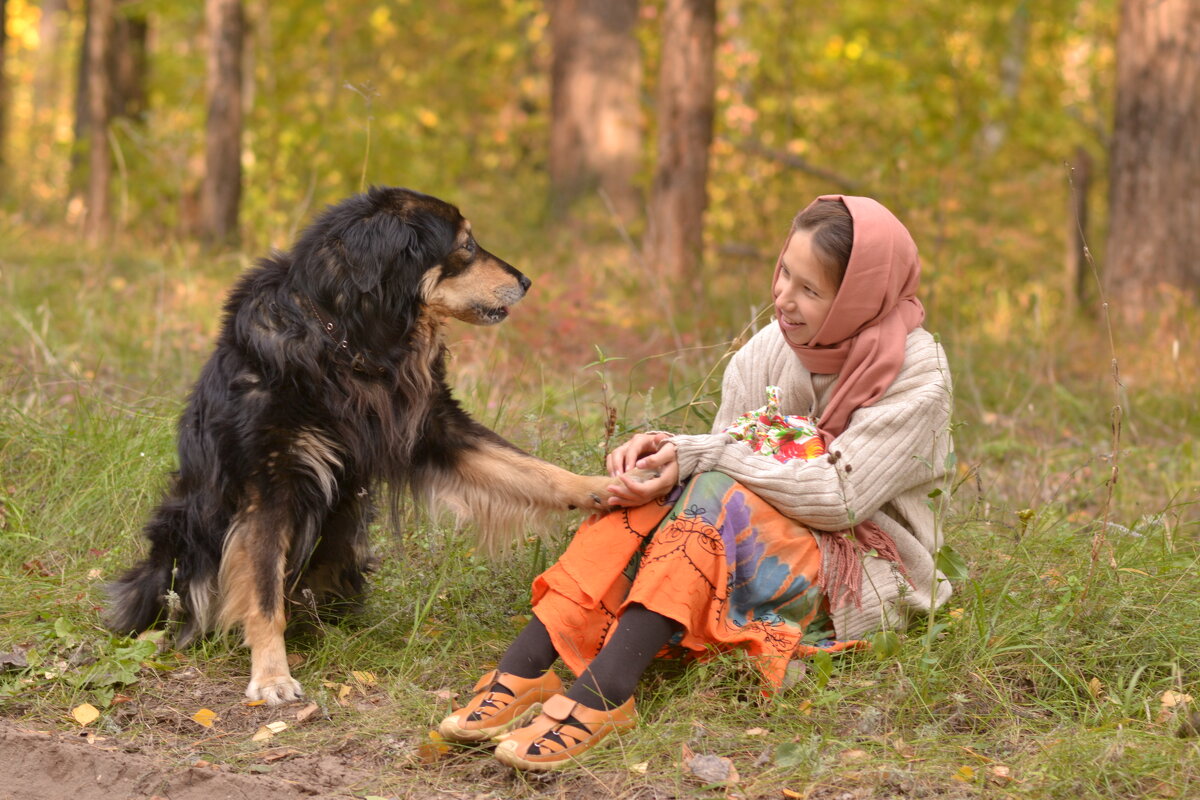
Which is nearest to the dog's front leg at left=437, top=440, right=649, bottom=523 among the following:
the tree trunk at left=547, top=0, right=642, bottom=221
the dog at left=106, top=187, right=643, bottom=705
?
the dog at left=106, top=187, right=643, bottom=705

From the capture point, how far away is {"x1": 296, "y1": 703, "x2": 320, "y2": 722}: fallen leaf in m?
2.93

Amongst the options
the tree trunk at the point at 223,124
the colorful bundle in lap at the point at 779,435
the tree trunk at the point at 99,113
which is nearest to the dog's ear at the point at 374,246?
the colorful bundle in lap at the point at 779,435

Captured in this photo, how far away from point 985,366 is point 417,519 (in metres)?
3.60

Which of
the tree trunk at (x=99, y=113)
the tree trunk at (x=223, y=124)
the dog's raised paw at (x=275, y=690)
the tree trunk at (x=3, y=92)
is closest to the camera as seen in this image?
the dog's raised paw at (x=275, y=690)

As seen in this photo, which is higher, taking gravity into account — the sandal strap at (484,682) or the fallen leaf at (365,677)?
the sandal strap at (484,682)

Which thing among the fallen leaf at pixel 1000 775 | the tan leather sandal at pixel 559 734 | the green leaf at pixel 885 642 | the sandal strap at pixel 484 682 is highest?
the green leaf at pixel 885 642

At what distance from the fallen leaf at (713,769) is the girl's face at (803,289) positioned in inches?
42.6

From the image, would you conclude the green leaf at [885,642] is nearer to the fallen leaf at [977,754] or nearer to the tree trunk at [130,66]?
the fallen leaf at [977,754]

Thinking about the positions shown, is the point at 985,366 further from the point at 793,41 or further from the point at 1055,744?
the point at 793,41

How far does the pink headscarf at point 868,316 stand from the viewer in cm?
275

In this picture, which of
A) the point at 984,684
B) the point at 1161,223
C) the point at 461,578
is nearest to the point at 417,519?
the point at 461,578

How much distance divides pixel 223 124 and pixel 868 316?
7.56 m

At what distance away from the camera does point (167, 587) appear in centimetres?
328

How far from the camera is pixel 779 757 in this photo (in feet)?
8.24
